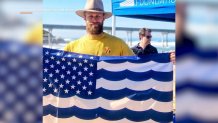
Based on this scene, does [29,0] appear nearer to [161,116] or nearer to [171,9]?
[161,116]

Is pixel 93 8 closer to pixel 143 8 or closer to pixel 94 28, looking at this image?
pixel 94 28

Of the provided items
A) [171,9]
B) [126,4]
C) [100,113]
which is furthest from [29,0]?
[126,4]

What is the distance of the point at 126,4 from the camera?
22.4 ft

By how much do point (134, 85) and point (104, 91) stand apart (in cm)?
27

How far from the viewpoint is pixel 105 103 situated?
3414 millimetres


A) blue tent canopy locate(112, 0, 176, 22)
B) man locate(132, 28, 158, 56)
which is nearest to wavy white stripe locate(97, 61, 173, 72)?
man locate(132, 28, 158, 56)

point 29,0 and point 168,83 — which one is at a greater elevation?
point 29,0

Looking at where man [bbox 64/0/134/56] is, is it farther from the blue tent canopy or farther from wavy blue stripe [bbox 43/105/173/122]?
the blue tent canopy

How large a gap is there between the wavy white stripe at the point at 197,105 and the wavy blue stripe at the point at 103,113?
2.31 m

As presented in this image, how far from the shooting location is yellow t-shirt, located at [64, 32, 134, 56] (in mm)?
3688

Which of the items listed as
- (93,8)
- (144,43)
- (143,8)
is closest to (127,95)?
(93,8)

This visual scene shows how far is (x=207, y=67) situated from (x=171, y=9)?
5.07 m

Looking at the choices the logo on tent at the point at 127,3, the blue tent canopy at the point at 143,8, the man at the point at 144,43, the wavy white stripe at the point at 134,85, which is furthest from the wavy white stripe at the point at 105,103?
the logo on tent at the point at 127,3

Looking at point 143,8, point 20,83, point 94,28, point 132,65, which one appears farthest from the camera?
point 143,8
